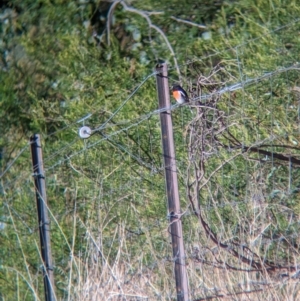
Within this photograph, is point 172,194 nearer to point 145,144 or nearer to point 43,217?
point 43,217

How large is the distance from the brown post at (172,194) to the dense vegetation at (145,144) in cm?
11

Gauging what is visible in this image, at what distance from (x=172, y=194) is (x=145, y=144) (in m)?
2.04

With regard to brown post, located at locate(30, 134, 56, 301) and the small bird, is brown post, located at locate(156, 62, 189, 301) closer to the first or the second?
the small bird

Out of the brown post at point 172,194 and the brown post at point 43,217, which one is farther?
the brown post at point 43,217

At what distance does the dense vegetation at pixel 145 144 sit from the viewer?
512 cm

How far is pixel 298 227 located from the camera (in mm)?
5363

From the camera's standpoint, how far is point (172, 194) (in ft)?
16.4

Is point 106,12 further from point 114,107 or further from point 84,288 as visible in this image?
point 84,288

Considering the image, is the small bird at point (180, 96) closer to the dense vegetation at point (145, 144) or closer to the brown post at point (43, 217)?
the dense vegetation at point (145, 144)

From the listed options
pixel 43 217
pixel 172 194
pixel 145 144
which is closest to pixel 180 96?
pixel 172 194

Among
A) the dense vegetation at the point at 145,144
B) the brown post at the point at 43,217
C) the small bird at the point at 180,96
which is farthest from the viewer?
the brown post at the point at 43,217

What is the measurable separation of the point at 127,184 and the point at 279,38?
154 centimetres

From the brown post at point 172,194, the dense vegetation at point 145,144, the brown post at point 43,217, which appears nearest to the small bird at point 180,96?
the dense vegetation at point 145,144

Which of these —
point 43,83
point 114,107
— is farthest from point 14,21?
point 114,107
